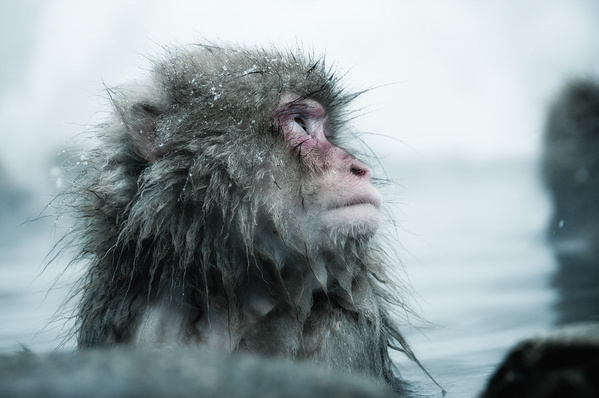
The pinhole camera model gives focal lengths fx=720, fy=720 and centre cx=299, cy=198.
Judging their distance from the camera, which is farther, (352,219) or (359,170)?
(359,170)

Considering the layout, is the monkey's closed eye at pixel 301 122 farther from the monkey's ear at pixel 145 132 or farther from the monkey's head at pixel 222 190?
the monkey's ear at pixel 145 132

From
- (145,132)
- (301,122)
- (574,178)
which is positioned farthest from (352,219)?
(574,178)

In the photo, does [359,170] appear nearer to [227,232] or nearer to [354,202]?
[354,202]

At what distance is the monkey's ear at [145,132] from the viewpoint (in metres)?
2.52

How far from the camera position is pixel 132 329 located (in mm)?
2344

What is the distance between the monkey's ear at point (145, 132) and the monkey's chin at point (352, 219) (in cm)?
64

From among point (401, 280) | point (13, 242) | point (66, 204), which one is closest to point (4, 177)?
point (13, 242)

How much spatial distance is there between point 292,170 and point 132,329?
0.75m

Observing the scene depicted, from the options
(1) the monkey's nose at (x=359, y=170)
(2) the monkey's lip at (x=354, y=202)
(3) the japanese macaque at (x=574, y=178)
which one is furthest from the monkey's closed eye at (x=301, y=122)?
(3) the japanese macaque at (x=574, y=178)

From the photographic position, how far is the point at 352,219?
7.82 feet

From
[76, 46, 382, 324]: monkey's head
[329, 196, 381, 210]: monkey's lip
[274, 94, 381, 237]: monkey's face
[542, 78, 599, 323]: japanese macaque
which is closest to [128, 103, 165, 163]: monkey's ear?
[76, 46, 382, 324]: monkey's head

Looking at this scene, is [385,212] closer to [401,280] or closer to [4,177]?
[401,280]

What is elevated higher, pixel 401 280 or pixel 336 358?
pixel 401 280

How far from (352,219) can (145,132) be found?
817 millimetres
